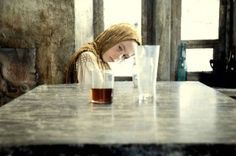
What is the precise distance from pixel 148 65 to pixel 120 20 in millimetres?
2274

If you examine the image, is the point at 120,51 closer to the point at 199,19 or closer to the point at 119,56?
the point at 119,56

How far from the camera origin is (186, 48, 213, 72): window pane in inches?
147

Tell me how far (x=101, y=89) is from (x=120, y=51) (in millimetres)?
1331

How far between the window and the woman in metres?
1.21

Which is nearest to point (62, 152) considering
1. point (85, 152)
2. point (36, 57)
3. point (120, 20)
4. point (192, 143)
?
point (85, 152)

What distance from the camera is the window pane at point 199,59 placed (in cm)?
373

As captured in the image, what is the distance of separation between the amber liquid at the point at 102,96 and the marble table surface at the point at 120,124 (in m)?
0.03

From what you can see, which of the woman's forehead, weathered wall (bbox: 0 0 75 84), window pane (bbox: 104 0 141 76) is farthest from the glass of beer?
window pane (bbox: 104 0 141 76)

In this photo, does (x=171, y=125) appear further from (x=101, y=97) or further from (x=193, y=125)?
(x=101, y=97)

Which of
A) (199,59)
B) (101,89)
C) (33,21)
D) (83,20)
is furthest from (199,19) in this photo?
(101,89)

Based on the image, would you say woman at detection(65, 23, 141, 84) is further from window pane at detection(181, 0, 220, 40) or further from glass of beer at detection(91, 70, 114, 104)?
window pane at detection(181, 0, 220, 40)

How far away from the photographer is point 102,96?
1.32 metres

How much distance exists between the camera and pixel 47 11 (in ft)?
10.5

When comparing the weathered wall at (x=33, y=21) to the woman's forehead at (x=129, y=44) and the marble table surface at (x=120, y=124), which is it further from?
the marble table surface at (x=120, y=124)
